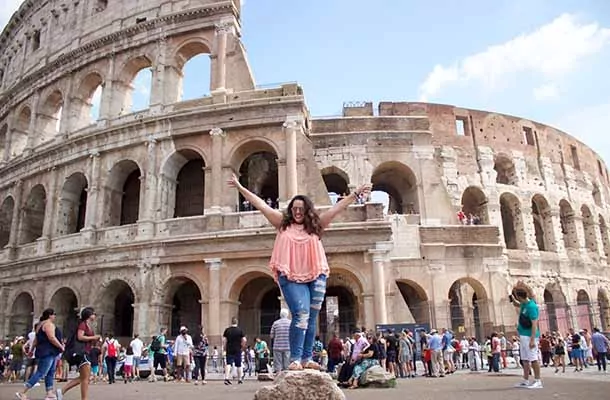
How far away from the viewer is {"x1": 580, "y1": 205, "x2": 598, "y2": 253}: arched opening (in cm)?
2606

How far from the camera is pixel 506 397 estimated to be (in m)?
5.26

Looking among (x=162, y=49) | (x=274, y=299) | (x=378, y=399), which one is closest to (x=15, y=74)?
(x=162, y=49)

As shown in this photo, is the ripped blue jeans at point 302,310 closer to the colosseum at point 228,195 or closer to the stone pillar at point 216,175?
the colosseum at point 228,195

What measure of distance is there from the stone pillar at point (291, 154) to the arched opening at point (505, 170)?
38.7 ft

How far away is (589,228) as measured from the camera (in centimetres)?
2648

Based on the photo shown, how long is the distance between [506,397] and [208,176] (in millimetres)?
13972

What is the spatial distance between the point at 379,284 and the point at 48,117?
18.6 meters

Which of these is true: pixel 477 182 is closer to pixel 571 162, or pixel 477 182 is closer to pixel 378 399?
pixel 571 162

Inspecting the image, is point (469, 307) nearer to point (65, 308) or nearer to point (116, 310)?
point (116, 310)

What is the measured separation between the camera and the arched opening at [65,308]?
19.2 meters

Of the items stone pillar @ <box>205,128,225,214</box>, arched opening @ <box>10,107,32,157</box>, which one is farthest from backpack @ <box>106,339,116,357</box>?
arched opening @ <box>10,107,32,157</box>

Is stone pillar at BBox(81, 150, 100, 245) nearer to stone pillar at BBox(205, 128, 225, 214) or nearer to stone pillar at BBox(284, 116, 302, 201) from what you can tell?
stone pillar at BBox(205, 128, 225, 214)

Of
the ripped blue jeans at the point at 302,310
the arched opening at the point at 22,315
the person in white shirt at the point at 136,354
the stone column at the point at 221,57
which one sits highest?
the stone column at the point at 221,57

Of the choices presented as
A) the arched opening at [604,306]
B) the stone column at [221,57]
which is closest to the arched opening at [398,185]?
the stone column at [221,57]
